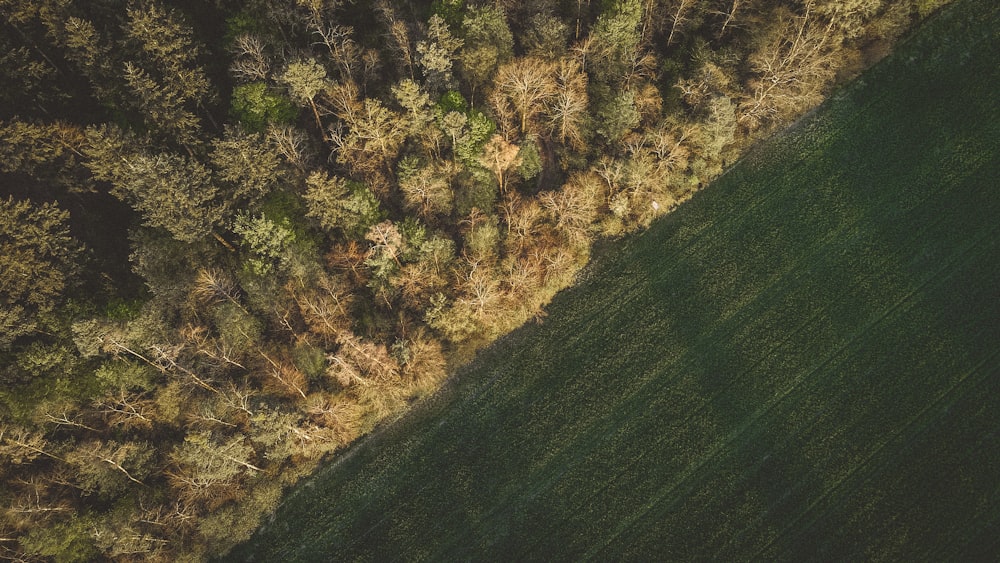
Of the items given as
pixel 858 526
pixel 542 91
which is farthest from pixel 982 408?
pixel 542 91

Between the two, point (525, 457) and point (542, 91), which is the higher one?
point (542, 91)

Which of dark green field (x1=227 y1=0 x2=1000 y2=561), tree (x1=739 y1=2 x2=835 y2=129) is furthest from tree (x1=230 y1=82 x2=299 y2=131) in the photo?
tree (x1=739 y1=2 x2=835 y2=129)

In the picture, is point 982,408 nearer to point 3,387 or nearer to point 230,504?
point 230,504

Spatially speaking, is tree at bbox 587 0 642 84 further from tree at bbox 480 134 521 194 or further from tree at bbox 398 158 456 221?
tree at bbox 398 158 456 221

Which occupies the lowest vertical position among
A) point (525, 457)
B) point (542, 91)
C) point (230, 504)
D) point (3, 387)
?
point (525, 457)

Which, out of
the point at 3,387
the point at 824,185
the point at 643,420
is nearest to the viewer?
the point at 3,387

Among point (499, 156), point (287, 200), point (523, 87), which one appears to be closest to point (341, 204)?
point (287, 200)
